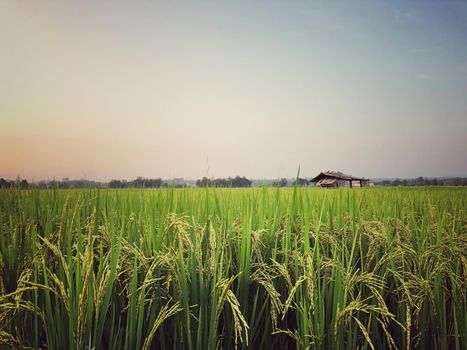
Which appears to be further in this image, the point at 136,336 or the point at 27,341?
the point at 27,341

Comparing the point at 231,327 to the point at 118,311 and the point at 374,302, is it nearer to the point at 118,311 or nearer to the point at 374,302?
the point at 118,311

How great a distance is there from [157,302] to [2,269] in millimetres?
1079

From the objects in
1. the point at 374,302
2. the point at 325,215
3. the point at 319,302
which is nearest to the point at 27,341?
the point at 319,302

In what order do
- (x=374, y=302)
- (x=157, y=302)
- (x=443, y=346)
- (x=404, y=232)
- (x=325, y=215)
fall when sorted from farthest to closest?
(x=325, y=215) < (x=404, y=232) < (x=374, y=302) < (x=443, y=346) < (x=157, y=302)

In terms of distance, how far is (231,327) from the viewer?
2.06 metres

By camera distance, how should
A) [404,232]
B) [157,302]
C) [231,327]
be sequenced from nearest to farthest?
[157,302] < [231,327] < [404,232]

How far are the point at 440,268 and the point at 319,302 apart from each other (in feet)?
3.34

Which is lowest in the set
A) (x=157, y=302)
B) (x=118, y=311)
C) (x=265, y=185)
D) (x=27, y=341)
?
(x=27, y=341)

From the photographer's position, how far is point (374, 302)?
96.7 inches

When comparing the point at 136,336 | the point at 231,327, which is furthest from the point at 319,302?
the point at 136,336

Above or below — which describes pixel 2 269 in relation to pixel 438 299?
above

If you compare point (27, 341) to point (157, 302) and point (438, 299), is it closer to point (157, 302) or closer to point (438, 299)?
point (157, 302)

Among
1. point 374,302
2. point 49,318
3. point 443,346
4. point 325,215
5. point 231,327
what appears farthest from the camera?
point 325,215

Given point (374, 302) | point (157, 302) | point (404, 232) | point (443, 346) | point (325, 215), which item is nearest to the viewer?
point (157, 302)
